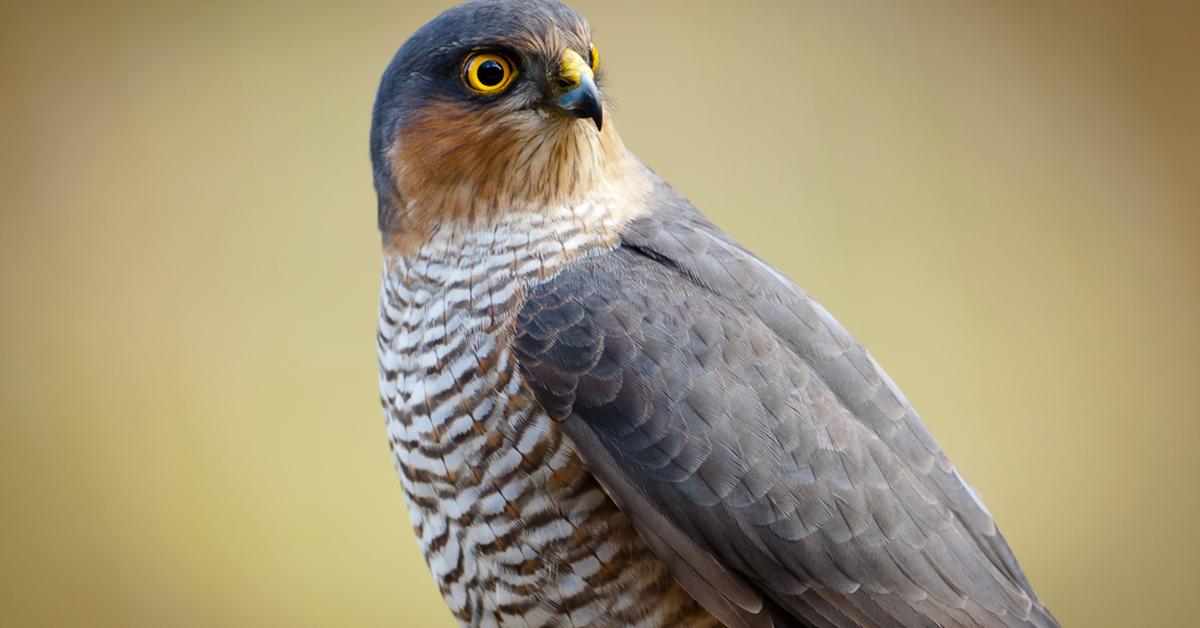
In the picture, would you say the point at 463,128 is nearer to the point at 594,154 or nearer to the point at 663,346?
the point at 594,154

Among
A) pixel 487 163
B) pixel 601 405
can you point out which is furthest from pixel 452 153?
pixel 601 405

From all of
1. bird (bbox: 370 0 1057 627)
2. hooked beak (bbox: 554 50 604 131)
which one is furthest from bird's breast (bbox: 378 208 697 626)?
hooked beak (bbox: 554 50 604 131)

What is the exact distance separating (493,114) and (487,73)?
0.07 meters

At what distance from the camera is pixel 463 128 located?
1.95 meters

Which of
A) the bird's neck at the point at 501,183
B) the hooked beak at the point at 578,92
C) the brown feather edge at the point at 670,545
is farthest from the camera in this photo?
the bird's neck at the point at 501,183

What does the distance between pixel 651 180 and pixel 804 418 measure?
0.61m

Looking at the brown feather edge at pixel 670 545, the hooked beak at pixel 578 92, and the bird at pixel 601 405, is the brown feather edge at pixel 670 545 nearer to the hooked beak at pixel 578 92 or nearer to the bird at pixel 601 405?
the bird at pixel 601 405

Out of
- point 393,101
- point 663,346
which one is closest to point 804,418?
point 663,346

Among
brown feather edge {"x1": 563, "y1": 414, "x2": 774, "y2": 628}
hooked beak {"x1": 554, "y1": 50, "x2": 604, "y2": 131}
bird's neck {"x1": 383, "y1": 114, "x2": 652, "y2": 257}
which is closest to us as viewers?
brown feather edge {"x1": 563, "y1": 414, "x2": 774, "y2": 628}

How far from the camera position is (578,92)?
6.07 feet

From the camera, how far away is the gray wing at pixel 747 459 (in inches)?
68.8

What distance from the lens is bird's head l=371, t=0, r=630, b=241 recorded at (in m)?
1.88

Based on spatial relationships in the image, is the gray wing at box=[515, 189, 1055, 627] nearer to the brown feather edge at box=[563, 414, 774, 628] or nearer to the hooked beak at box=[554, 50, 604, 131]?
the brown feather edge at box=[563, 414, 774, 628]

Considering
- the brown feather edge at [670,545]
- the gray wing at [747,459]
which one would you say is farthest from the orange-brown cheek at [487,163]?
the brown feather edge at [670,545]
